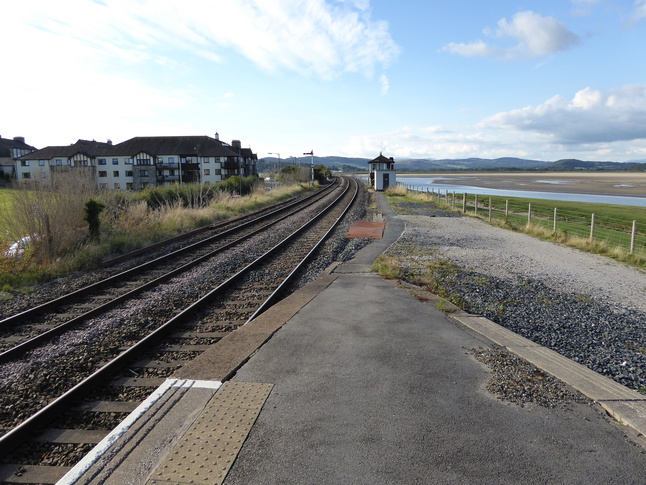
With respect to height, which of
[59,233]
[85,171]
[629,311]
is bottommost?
[629,311]

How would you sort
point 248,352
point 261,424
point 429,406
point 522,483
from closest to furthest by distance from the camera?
point 522,483, point 261,424, point 429,406, point 248,352

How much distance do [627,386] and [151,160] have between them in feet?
240

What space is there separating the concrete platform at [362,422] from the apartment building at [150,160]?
6694 centimetres

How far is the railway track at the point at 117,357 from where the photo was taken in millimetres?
3957

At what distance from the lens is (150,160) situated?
69.6 metres

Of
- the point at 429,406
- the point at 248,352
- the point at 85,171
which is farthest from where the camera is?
the point at 85,171

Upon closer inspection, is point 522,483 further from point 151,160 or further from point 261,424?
point 151,160

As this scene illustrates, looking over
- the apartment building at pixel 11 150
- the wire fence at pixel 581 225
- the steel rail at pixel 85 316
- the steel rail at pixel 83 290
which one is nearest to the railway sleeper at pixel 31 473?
the steel rail at pixel 85 316

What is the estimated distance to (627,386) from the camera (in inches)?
191

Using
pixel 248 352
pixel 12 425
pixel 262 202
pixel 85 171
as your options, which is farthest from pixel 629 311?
pixel 262 202

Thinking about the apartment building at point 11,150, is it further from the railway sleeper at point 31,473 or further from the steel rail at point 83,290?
the railway sleeper at point 31,473

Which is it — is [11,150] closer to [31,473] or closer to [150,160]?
[150,160]

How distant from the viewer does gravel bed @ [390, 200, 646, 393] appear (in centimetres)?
595

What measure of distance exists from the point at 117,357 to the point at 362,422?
3355 mm
